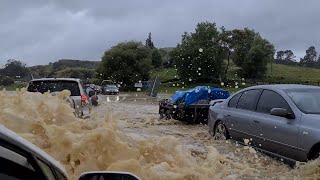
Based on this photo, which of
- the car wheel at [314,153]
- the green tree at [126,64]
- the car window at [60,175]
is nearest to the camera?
the car window at [60,175]

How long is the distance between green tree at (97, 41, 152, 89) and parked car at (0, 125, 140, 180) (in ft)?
234

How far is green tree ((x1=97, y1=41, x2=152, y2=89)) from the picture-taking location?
248ft

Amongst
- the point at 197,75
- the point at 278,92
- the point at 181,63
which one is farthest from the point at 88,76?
the point at 278,92

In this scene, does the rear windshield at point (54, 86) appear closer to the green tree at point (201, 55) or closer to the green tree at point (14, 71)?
the green tree at point (14, 71)

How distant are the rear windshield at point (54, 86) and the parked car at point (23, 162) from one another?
9.06 m

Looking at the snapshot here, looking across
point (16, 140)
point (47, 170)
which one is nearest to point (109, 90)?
point (47, 170)

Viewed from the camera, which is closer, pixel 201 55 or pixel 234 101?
pixel 234 101

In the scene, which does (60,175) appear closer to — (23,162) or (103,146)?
(23,162)

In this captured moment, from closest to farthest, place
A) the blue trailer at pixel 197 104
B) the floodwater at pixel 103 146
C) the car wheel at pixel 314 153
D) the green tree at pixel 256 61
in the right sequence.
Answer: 1. the floodwater at pixel 103 146
2. the car wheel at pixel 314 153
3. the blue trailer at pixel 197 104
4. the green tree at pixel 256 61

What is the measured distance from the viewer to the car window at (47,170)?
222 centimetres

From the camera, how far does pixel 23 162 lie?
2117mm

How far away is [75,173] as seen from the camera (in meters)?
5.19

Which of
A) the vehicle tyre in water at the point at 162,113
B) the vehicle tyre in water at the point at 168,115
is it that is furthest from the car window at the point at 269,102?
the vehicle tyre in water at the point at 162,113

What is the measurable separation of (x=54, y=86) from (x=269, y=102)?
16.9 ft
